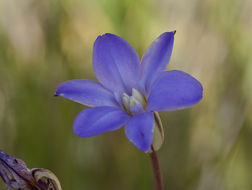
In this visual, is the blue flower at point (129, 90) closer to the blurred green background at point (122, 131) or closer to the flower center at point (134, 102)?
the flower center at point (134, 102)

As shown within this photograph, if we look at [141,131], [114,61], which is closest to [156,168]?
[141,131]

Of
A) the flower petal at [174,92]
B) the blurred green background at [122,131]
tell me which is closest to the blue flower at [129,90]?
the flower petal at [174,92]

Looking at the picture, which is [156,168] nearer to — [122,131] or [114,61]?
[114,61]

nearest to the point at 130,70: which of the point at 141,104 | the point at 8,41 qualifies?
the point at 141,104

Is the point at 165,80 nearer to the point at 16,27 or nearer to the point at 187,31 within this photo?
the point at 187,31

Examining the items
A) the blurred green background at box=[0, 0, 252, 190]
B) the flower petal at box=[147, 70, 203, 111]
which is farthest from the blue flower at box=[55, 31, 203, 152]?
the blurred green background at box=[0, 0, 252, 190]

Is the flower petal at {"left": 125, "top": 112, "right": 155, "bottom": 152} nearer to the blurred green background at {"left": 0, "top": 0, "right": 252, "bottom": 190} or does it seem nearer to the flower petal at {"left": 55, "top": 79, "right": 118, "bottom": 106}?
the flower petal at {"left": 55, "top": 79, "right": 118, "bottom": 106}
